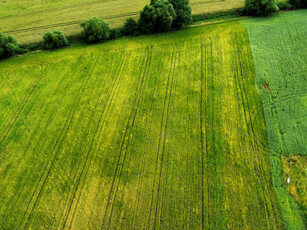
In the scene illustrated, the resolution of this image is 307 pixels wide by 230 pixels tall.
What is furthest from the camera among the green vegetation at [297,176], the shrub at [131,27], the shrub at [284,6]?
the shrub at [284,6]

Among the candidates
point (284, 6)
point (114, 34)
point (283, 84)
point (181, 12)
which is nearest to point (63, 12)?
point (114, 34)

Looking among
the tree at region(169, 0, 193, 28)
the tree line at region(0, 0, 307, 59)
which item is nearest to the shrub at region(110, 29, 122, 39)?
the tree line at region(0, 0, 307, 59)

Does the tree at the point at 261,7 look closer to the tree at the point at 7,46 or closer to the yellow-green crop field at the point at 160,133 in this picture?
the yellow-green crop field at the point at 160,133

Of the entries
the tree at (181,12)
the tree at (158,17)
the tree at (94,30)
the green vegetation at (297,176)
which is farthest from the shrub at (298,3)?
the tree at (94,30)

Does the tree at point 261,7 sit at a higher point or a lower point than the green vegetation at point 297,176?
higher

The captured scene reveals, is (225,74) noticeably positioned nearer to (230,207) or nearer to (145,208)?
(230,207)

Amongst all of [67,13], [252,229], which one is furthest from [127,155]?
[67,13]

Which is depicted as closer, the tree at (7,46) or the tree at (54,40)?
the tree at (7,46)
